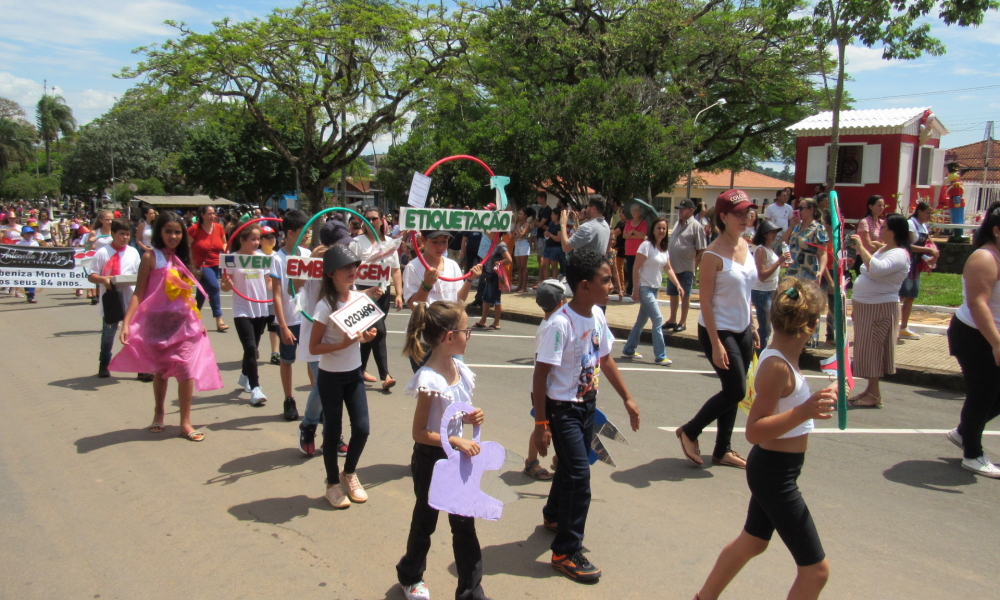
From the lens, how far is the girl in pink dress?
208 inches

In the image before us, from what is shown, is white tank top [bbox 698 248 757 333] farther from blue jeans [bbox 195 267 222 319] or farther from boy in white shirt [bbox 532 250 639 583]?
blue jeans [bbox 195 267 222 319]

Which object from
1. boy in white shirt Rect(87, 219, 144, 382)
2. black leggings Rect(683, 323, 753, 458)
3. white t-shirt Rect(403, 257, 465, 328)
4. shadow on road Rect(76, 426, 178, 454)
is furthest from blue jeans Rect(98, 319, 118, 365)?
black leggings Rect(683, 323, 753, 458)

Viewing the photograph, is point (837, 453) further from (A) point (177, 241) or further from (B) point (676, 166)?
(B) point (676, 166)

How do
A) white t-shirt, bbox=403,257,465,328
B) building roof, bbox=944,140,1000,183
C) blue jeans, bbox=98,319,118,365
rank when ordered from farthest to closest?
1. building roof, bbox=944,140,1000,183
2. blue jeans, bbox=98,319,118,365
3. white t-shirt, bbox=403,257,465,328

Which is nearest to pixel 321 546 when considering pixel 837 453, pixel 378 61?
pixel 837 453

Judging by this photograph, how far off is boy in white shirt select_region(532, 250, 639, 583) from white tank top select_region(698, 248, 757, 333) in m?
1.42

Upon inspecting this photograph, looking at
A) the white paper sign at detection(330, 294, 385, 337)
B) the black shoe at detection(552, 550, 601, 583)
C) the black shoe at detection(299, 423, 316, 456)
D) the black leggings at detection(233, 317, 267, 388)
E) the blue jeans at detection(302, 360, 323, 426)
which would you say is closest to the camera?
the black shoe at detection(552, 550, 601, 583)

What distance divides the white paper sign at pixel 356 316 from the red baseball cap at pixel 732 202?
2.39 metres

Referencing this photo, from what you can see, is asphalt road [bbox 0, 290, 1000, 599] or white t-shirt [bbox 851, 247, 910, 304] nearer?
asphalt road [bbox 0, 290, 1000, 599]

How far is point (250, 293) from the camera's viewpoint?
6.44 meters

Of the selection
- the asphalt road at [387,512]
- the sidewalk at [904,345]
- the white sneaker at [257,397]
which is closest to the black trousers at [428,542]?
the asphalt road at [387,512]

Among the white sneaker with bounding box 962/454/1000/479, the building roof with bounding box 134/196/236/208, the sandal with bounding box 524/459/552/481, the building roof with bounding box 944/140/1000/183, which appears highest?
the building roof with bounding box 944/140/1000/183

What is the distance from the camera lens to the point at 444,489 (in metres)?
2.76

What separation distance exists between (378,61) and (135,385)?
13.2m
